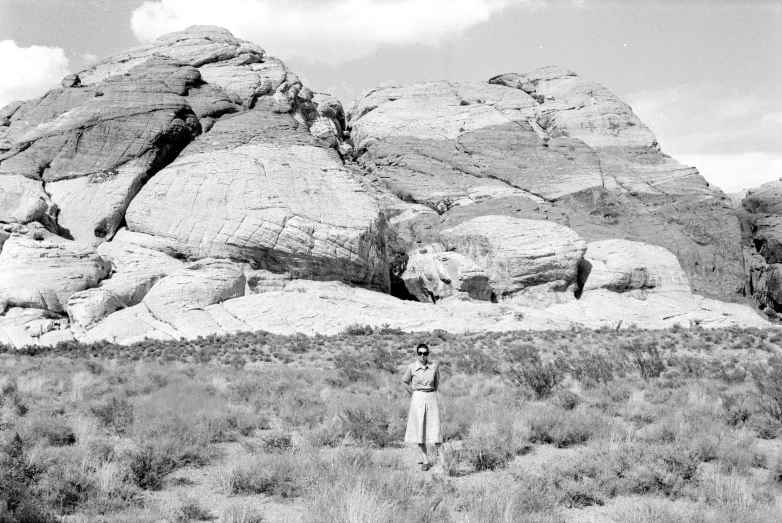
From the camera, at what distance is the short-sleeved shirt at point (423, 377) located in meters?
8.80

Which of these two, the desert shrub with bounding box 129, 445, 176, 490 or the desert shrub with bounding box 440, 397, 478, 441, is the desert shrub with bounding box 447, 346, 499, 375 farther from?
the desert shrub with bounding box 129, 445, 176, 490

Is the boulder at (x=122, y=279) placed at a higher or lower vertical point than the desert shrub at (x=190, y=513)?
higher

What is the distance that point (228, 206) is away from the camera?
36.4 metres

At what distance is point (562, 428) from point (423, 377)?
10.6ft

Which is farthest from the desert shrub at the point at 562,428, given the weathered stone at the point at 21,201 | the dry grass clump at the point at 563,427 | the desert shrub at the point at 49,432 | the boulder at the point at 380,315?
the weathered stone at the point at 21,201

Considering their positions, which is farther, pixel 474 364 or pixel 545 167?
pixel 545 167

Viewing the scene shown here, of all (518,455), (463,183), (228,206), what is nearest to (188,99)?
(228,206)

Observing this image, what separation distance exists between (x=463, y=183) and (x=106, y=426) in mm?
44024

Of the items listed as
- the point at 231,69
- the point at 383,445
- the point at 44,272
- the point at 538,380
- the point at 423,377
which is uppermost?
the point at 231,69

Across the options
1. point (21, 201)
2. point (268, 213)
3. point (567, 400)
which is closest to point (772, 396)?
point (567, 400)

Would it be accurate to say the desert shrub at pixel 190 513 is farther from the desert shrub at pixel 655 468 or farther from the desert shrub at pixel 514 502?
the desert shrub at pixel 655 468

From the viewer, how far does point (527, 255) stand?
40375 mm

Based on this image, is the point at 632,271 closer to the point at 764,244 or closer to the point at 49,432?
the point at 764,244

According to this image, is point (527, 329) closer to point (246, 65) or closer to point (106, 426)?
point (106, 426)
